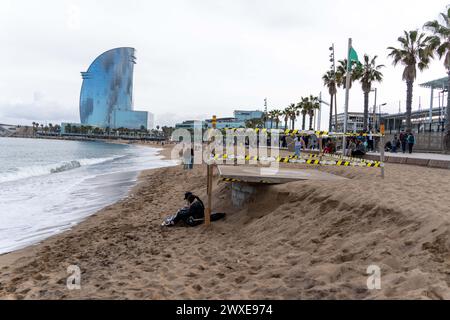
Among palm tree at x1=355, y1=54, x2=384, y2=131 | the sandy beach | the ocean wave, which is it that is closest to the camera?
the sandy beach

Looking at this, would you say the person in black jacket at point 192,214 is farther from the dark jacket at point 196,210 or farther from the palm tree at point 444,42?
the palm tree at point 444,42

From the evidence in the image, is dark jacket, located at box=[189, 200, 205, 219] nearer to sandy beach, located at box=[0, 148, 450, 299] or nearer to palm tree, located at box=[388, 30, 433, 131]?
sandy beach, located at box=[0, 148, 450, 299]

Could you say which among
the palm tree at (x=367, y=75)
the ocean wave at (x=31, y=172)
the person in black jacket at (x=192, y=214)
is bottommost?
the ocean wave at (x=31, y=172)

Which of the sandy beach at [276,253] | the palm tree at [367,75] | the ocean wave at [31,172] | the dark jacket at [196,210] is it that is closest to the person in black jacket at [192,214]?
the dark jacket at [196,210]

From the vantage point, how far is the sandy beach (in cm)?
404

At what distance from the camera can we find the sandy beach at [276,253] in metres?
4.04

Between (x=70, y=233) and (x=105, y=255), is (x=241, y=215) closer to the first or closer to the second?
(x=105, y=255)

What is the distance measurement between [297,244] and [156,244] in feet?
9.82

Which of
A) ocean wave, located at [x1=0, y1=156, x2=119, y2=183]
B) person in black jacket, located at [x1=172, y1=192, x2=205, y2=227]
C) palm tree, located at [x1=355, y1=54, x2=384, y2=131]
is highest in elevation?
palm tree, located at [x1=355, y1=54, x2=384, y2=131]

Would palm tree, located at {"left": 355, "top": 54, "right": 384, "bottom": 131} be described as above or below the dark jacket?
above

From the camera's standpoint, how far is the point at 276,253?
5.50m

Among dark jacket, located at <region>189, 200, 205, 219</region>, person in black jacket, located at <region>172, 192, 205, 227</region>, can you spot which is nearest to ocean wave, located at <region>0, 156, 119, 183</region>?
person in black jacket, located at <region>172, 192, 205, 227</region>

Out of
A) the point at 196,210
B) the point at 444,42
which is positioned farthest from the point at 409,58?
the point at 196,210
